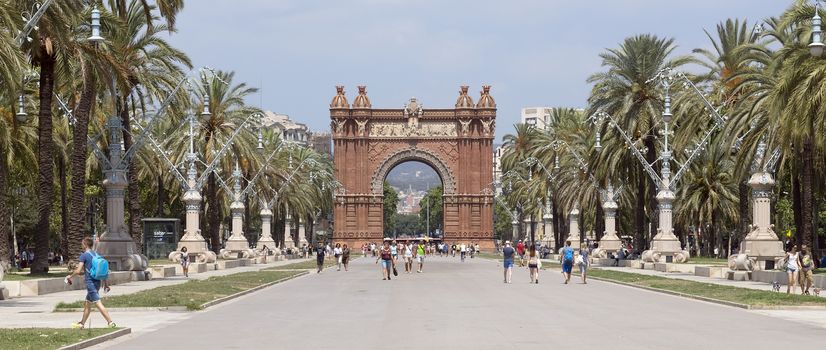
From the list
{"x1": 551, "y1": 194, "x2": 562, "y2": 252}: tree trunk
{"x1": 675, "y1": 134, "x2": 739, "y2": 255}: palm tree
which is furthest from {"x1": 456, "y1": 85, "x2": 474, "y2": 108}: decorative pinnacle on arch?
{"x1": 675, "y1": 134, "x2": 739, "y2": 255}: palm tree

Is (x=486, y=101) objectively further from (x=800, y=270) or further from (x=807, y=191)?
(x=800, y=270)

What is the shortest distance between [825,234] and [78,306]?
65.4 meters

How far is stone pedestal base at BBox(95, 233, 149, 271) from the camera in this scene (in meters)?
40.4

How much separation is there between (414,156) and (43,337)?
115 m

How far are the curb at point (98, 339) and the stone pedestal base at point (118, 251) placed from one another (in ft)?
70.2

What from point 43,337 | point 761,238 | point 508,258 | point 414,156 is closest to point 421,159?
point 414,156

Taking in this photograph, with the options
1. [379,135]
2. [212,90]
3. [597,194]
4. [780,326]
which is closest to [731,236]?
[597,194]

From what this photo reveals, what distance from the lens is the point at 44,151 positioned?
3825 cm

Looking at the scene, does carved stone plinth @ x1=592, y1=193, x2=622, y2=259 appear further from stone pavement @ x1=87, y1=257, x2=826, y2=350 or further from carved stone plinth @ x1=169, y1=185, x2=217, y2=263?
stone pavement @ x1=87, y1=257, x2=826, y2=350

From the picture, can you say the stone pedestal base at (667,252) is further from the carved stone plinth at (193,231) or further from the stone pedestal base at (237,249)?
the stone pedestal base at (237,249)

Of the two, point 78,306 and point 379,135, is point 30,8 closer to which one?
point 78,306

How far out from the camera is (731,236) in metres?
89.4

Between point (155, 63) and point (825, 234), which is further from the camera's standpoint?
point (825, 234)

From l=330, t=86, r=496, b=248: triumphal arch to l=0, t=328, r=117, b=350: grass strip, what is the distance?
111m
